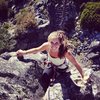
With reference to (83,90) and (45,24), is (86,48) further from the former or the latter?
(83,90)

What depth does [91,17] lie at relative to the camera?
1163 cm

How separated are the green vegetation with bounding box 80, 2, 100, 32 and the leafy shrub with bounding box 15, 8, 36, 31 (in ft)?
6.29

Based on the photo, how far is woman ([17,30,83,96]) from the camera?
5730 millimetres

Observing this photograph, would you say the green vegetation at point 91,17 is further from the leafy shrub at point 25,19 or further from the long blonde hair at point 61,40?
the long blonde hair at point 61,40

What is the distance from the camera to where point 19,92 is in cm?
587

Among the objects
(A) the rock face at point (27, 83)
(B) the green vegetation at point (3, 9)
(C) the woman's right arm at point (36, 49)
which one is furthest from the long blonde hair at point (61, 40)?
(B) the green vegetation at point (3, 9)

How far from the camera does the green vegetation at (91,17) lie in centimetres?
1154

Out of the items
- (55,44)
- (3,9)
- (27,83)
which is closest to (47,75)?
(27,83)

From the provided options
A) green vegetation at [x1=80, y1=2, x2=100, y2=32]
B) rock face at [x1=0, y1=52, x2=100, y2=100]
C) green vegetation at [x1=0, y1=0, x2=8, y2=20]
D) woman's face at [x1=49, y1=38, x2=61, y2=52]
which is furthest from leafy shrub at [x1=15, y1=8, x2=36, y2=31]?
woman's face at [x1=49, y1=38, x2=61, y2=52]

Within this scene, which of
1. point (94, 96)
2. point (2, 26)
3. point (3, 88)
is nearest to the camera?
point (3, 88)

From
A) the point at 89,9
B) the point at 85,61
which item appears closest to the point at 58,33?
the point at 85,61

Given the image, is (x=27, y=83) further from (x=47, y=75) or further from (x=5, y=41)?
(x=5, y=41)

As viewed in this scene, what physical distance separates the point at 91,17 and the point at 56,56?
6.08 m

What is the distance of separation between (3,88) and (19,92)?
32 centimetres
